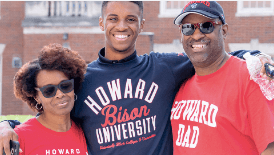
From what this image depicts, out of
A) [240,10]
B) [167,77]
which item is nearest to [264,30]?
[240,10]

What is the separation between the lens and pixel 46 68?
207 centimetres

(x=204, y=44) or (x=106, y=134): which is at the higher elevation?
(x=204, y=44)

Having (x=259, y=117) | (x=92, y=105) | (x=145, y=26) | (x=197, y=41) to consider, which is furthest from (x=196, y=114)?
(x=145, y=26)

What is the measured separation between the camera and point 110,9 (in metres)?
2.21

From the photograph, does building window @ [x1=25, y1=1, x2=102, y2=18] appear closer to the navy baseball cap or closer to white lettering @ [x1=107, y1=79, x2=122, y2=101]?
white lettering @ [x1=107, y1=79, x2=122, y2=101]

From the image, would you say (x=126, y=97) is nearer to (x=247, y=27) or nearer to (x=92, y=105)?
(x=92, y=105)

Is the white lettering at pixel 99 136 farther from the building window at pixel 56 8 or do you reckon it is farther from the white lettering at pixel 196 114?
the building window at pixel 56 8

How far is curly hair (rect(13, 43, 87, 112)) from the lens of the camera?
6.82 feet

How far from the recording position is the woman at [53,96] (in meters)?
1.99

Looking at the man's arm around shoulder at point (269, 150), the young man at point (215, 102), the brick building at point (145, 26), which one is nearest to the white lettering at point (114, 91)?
the young man at point (215, 102)

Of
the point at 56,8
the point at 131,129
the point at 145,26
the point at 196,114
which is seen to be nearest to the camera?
the point at 196,114

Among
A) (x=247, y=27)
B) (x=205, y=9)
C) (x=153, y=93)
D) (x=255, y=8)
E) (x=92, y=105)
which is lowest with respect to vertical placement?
(x=92, y=105)

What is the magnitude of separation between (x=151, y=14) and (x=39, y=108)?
675 cm

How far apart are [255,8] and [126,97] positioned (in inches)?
300
